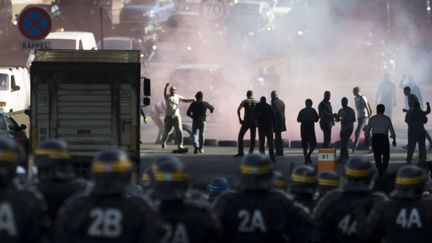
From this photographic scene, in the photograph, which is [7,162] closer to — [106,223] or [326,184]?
[106,223]

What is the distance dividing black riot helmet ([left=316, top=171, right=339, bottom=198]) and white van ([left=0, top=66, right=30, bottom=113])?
22680 mm

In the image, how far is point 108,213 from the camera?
919 centimetres

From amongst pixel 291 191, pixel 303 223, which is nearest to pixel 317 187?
pixel 291 191

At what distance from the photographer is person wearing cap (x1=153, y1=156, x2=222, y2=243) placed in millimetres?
9641

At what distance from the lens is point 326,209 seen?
11.3 metres

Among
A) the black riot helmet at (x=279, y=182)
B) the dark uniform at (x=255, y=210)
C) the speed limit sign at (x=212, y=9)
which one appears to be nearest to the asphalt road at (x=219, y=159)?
the speed limit sign at (x=212, y=9)

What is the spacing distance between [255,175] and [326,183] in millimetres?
2381

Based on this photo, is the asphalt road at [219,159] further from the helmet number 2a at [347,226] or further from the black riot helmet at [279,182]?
the helmet number 2a at [347,226]

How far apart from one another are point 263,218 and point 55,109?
607 inches

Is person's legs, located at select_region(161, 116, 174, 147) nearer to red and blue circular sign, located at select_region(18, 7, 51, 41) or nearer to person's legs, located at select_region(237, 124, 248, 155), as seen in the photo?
person's legs, located at select_region(237, 124, 248, 155)

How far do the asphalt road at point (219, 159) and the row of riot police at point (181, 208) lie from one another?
516 inches

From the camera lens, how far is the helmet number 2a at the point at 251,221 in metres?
10.3

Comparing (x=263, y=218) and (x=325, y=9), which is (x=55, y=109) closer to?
(x=263, y=218)

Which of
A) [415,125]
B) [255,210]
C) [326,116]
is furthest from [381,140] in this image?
[255,210]
